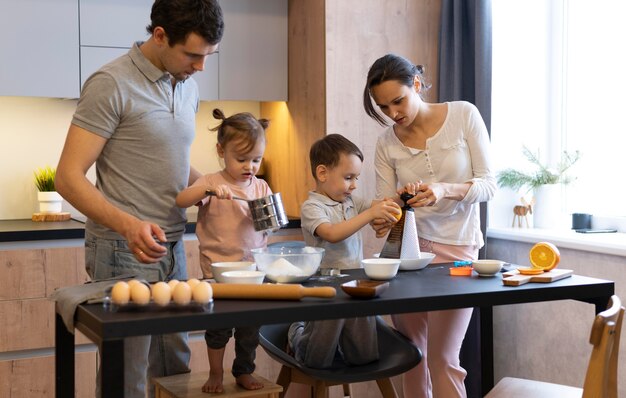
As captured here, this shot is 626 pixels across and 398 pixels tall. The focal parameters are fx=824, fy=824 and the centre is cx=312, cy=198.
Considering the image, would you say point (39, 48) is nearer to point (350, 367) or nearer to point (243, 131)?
point (243, 131)

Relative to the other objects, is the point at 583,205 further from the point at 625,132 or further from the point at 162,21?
the point at 162,21

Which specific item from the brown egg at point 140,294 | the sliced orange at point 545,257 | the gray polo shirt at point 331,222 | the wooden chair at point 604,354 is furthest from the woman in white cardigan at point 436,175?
the brown egg at point 140,294

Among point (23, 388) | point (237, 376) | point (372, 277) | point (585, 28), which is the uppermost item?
point (585, 28)

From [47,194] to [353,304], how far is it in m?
2.33

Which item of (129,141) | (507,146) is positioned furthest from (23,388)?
(507,146)

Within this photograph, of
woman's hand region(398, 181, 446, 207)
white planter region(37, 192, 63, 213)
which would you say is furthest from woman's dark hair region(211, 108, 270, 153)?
white planter region(37, 192, 63, 213)

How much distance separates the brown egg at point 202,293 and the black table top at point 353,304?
3 centimetres

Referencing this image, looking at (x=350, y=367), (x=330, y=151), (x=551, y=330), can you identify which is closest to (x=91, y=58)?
(x=330, y=151)

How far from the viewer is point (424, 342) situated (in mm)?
2820

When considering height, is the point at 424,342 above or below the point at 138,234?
below

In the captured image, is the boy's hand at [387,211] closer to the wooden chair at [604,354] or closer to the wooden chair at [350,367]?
the wooden chair at [350,367]

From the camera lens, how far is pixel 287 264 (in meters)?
2.09

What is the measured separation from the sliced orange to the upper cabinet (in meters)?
1.96

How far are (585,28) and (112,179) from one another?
7.54 feet
